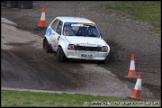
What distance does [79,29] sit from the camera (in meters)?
17.2

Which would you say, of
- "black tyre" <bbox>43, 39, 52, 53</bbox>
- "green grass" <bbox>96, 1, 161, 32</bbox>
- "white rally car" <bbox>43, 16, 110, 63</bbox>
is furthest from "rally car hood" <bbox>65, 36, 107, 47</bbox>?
"green grass" <bbox>96, 1, 161, 32</bbox>

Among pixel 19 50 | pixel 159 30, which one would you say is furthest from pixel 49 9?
pixel 19 50

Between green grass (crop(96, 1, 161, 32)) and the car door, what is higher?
the car door

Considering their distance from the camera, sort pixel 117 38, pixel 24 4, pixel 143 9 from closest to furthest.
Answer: pixel 117 38 < pixel 24 4 < pixel 143 9

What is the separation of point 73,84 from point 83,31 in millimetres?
4237

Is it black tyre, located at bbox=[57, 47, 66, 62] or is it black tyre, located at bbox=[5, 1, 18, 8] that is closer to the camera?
black tyre, located at bbox=[57, 47, 66, 62]

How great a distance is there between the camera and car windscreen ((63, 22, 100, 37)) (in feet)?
55.9

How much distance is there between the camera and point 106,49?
16.3 metres

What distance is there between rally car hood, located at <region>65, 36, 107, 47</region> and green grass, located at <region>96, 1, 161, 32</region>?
9.36 m

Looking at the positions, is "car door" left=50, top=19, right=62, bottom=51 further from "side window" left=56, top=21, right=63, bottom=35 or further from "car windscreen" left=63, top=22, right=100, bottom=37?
"car windscreen" left=63, top=22, right=100, bottom=37

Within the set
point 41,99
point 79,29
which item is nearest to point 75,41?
point 79,29

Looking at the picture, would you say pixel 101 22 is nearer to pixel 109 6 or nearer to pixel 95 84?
pixel 109 6

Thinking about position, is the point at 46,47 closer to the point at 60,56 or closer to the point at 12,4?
the point at 60,56

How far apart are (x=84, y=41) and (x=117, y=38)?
5891 millimetres
